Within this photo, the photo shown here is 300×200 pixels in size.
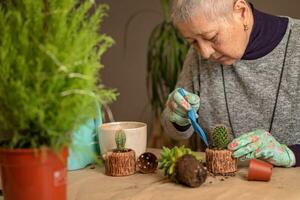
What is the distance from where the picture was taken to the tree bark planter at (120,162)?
1228mm

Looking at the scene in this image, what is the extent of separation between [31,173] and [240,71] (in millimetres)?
993

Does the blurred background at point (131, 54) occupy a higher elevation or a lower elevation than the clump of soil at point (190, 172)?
higher

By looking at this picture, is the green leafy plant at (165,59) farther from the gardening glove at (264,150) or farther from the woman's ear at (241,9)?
the gardening glove at (264,150)

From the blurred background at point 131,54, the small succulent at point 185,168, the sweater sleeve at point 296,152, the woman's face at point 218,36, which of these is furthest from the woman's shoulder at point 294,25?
the blurred background at point 131,54

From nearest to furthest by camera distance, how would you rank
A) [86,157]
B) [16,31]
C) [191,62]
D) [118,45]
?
1. [16,31]
2. [86,157]
3. [191,62]
4. [118,45]

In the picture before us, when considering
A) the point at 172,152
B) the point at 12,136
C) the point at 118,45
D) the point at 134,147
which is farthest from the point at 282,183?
the point at 118,45

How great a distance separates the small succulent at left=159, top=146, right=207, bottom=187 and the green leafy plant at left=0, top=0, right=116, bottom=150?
13.9 inches

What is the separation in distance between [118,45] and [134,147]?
207 centimetres

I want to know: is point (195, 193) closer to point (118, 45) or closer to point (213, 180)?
point (213, 180)

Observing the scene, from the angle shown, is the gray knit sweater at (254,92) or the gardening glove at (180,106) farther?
the gray knit sweater at (254,92)

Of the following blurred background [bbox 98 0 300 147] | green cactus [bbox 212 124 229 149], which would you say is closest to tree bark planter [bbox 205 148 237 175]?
green cactus [bbox 212 124 229 149]

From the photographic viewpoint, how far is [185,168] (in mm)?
1099

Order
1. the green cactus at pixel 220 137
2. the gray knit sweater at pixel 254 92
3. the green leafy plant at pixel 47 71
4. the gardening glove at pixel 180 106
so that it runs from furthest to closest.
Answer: the gray knit sweater at pixel 254 92
the gardening glove at pixel 180 106
the green cactus at pixel 220 137
the green leafy plant at pixel 47 71

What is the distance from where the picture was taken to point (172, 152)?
3.82ft
